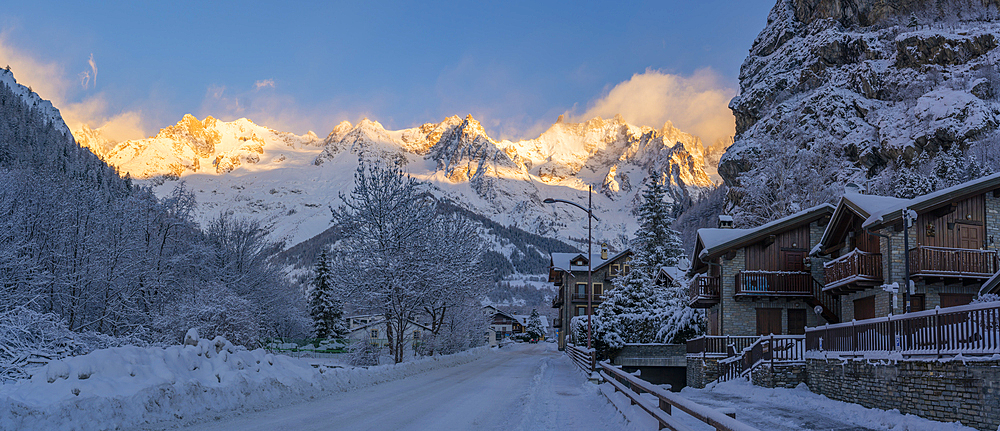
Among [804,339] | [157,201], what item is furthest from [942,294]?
[157,201]

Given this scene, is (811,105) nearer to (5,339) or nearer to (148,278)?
(148,278)

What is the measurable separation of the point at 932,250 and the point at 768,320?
9496mm

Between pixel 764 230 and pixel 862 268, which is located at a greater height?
pixel 764 230

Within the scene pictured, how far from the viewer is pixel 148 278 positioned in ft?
117

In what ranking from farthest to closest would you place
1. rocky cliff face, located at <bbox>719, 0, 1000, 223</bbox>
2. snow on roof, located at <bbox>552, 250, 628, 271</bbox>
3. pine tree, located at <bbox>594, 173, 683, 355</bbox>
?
1. snow on roof, located at <bbox>552, 250, 628, 271</bbox>
2. rocky cliff face, located at <bbox>719, 0, 1000, 223</bbox>
3. pine tree, located at <bbox>594, 173, 683, 355</bbox>

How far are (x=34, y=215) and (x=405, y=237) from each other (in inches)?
659

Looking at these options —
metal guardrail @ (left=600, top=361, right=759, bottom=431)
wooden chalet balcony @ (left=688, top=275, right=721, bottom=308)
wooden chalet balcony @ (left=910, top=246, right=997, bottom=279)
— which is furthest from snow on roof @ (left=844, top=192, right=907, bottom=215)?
metal guardrail @ (left=600, top=361, right=759, bottom=431)

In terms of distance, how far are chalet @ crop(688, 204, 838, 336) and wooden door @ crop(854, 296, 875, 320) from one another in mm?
3024

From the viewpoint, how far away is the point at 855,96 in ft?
259

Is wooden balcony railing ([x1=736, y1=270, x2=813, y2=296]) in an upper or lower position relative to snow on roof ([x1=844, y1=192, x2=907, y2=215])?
lower

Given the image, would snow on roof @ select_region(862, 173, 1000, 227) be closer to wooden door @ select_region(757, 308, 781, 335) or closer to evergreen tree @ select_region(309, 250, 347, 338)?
wooden door @ select_region(757, 308, 781, 335)

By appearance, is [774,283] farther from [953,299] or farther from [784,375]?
[784,375]

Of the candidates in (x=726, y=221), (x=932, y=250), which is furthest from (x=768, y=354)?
(x=726, y=221)

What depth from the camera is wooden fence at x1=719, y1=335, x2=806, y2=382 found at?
24.1 meters
